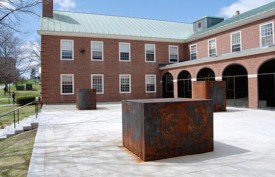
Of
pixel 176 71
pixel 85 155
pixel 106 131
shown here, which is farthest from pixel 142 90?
pixel 85 155

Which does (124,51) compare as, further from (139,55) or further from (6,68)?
(6,68)

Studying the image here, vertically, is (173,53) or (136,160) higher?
(173,53)

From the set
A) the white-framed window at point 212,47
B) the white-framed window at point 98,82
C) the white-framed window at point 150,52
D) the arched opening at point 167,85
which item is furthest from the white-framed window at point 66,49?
the white-framed window at point 212,47

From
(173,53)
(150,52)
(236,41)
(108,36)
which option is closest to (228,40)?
(236,41)

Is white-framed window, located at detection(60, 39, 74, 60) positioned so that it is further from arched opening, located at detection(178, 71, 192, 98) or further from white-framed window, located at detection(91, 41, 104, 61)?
arched opening, located at detection(178, 71, 192, 98)

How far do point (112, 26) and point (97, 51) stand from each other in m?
3.92

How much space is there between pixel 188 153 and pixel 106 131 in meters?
3.80

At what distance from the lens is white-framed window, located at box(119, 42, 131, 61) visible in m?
25.3

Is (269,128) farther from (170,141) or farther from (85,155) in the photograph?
(85,155)

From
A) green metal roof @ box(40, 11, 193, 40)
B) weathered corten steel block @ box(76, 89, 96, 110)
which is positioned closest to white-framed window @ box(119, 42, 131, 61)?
green metal roof @ box(40, 11, 193, 40)

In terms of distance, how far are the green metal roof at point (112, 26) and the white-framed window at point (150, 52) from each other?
103cm

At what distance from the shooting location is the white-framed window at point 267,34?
61.5ft

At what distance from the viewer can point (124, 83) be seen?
25328mm

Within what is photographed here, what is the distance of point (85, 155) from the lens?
18.3 feet
